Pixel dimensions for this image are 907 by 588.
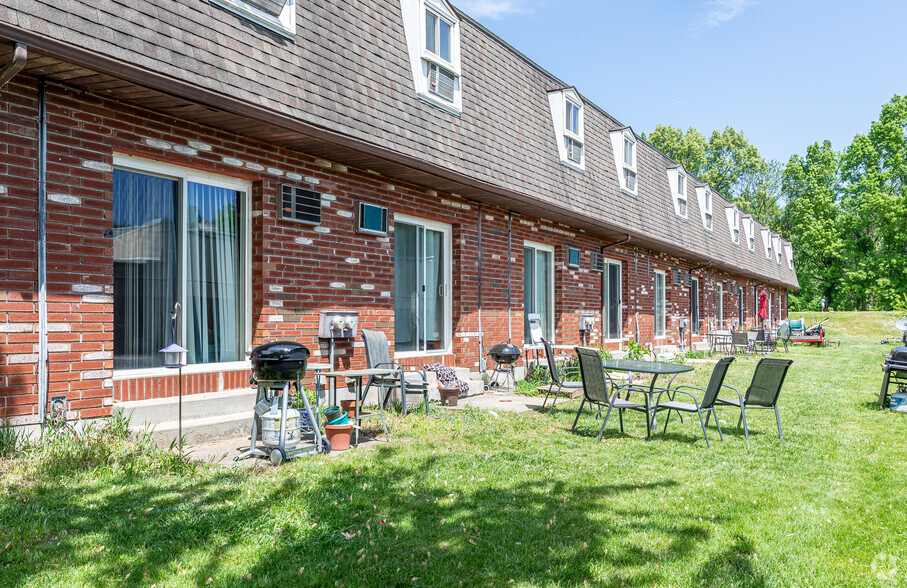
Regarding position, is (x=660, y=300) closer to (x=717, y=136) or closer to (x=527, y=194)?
(x=527, y=194)

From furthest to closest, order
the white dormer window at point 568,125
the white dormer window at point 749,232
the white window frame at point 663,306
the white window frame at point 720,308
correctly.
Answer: the white dormer window at point 749,232 → the white window frame at point 720,308 → the white window frame at point 663,306 → the white dormer window at point 568,125

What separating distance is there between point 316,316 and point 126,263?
213 cm

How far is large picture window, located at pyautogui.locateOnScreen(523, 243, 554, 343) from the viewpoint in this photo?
11.6m

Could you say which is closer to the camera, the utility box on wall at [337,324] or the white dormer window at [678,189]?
the utility box on wall at [337,324]

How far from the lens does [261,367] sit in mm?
4973

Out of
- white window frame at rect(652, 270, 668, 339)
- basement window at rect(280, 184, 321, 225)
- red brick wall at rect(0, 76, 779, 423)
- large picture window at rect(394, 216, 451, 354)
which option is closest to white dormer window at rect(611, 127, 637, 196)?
white window frame at rect(652, 270, 668, 339)

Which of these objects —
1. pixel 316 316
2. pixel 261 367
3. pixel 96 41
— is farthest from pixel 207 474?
pixel 96 41

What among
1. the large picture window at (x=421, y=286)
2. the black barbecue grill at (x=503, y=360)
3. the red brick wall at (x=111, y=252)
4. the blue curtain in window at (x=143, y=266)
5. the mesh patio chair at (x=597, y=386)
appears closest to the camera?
the red brick wall at (x=111, y=252)

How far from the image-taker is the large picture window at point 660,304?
17.7 m

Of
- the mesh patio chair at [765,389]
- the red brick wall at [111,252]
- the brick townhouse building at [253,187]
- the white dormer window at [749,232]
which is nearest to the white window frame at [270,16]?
the brick townhouse building at [253,187]

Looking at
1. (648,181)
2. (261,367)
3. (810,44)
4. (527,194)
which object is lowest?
(261,367)

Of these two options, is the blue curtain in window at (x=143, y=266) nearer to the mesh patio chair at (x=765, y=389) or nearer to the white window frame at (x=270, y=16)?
the white window frame at (x=270, y=16)

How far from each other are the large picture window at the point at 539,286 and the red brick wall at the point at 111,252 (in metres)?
0.69

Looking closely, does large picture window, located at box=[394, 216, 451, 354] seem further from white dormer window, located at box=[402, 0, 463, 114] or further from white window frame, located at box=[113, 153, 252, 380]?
white window frame, located at box=[113, 153, 252, 380]
